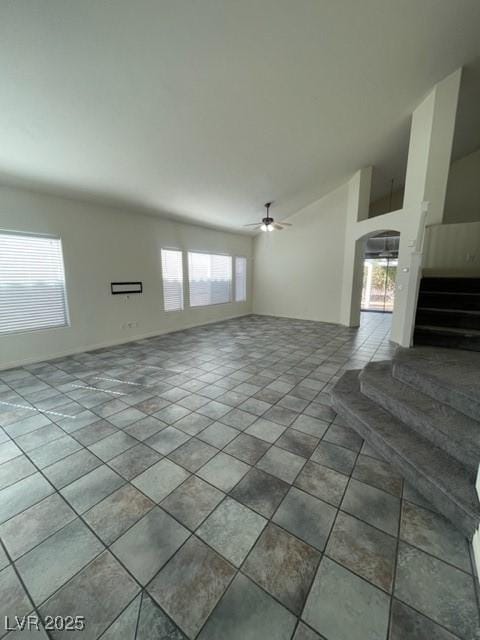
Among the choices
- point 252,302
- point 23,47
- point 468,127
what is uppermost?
point 468,127

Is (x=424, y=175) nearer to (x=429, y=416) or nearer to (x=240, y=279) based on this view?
(x=429, y=416)

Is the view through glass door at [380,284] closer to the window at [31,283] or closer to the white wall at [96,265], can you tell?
A: the white wall at [96,265]

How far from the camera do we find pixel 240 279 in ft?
28.3

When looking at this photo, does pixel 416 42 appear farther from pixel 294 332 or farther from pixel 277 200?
pixel 294 332

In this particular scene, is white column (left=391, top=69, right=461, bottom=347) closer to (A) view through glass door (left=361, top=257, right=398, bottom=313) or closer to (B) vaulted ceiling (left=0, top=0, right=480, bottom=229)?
(B) vaulted ceiling (left=0, top=0, right=480, bottom=229)

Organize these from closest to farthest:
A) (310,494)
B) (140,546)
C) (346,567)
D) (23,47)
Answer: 1. (346,567)
2. (140,546)
3. (310,494)
4. (23,47)

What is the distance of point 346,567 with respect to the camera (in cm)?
124

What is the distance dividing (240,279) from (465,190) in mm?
6521

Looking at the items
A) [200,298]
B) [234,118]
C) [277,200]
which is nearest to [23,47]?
[234,118]

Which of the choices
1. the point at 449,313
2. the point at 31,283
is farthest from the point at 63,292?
the point at 449,313

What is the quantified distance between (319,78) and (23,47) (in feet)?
9.30

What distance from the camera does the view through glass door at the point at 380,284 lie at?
9086 millimetres

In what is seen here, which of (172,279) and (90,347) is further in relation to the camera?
(172,279)

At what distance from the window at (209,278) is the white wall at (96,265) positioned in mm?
575
